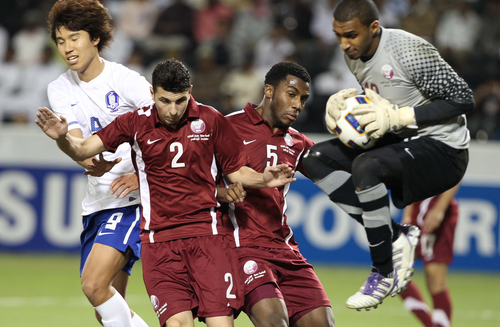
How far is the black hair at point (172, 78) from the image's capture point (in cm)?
418

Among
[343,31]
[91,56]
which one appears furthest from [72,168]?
[343,31]

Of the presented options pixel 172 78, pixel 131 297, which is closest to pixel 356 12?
pixel 172 78

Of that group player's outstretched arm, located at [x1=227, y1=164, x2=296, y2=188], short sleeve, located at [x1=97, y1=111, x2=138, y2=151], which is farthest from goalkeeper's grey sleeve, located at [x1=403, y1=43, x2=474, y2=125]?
short sleeve, located at [x1=97, y1=111, x2=138, y2=151]

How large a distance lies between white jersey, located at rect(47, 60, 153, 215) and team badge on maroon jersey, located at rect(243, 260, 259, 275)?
1.12 m

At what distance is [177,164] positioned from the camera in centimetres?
434

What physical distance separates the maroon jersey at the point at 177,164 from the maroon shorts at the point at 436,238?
265 cm

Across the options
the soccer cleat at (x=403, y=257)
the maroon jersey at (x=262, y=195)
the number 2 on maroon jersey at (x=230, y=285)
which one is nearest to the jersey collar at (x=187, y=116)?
the maroon jersey at (x=262, y=195)

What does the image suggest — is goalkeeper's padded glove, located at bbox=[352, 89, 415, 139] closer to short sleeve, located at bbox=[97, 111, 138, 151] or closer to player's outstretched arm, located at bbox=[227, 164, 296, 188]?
player's outstretched arm, located at bbox=[227, 164, 296, 188]

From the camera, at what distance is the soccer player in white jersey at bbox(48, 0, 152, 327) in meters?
4.70

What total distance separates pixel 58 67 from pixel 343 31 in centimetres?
794

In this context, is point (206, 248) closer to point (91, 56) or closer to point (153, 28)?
point (91, 56)

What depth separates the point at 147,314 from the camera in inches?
276

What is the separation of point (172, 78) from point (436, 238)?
344 centimetres

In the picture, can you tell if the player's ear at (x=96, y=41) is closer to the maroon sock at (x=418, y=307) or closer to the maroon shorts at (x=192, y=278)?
the maroon shorts at (x=192, y=278)
